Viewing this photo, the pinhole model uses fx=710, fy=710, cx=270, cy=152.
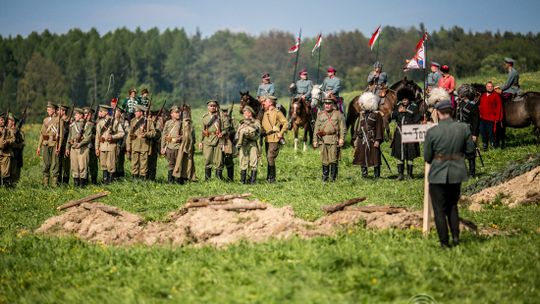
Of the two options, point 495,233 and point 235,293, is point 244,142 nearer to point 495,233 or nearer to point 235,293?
point 495,233

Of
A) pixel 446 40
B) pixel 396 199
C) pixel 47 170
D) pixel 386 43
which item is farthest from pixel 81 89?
pixel 396 199

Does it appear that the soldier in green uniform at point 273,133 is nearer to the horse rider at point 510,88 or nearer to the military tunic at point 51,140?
the military tunic at point 51,140

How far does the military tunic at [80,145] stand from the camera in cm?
2097

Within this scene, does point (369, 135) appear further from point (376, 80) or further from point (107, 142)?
point (107, 142)

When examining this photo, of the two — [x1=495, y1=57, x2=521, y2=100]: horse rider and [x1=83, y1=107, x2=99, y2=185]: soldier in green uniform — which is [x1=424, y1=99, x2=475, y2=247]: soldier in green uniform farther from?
[x1=495, y1=57, x2=521, y2=100]: horse rider

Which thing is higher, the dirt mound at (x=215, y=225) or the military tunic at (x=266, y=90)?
the military tunic at (x=266, y=90)

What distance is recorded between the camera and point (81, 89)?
115m

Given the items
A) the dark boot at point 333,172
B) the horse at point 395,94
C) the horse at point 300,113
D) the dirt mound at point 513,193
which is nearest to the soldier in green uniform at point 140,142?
the dark boot at point 333,172

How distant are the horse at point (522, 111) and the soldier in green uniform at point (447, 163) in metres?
16.0

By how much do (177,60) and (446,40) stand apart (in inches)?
2315

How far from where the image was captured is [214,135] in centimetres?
2066

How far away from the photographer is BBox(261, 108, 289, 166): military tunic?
67.2ft

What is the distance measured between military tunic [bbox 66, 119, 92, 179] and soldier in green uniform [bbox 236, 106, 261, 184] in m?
4.63

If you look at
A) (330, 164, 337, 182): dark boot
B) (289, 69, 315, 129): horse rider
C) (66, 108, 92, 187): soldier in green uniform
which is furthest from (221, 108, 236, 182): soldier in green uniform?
(289, 69, 315, 129): horse rider
